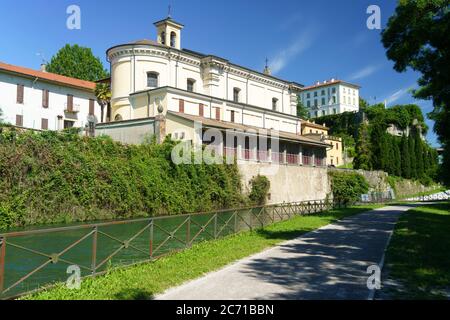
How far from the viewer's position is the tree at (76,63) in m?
57.7

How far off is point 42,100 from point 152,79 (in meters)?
11.7

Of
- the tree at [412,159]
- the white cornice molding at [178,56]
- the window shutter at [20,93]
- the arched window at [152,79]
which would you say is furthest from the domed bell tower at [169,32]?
the tree at [412,159]

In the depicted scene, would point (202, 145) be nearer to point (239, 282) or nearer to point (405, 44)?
point (405, 44)

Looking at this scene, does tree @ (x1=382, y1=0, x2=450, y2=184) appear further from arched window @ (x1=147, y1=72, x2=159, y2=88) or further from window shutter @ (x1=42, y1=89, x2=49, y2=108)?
window shutter @ (x1=42, y1=89, x2=49, y2=108)

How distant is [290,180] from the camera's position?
37969 millimetres

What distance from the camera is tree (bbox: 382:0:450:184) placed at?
11.3m

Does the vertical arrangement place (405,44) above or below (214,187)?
above

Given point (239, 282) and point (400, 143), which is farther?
point (400, 143)

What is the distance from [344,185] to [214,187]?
736 inches

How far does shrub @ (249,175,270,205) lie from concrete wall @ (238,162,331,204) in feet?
1.41

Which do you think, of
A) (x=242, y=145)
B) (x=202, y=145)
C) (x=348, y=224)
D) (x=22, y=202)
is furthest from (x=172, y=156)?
(x=348, y=224)
